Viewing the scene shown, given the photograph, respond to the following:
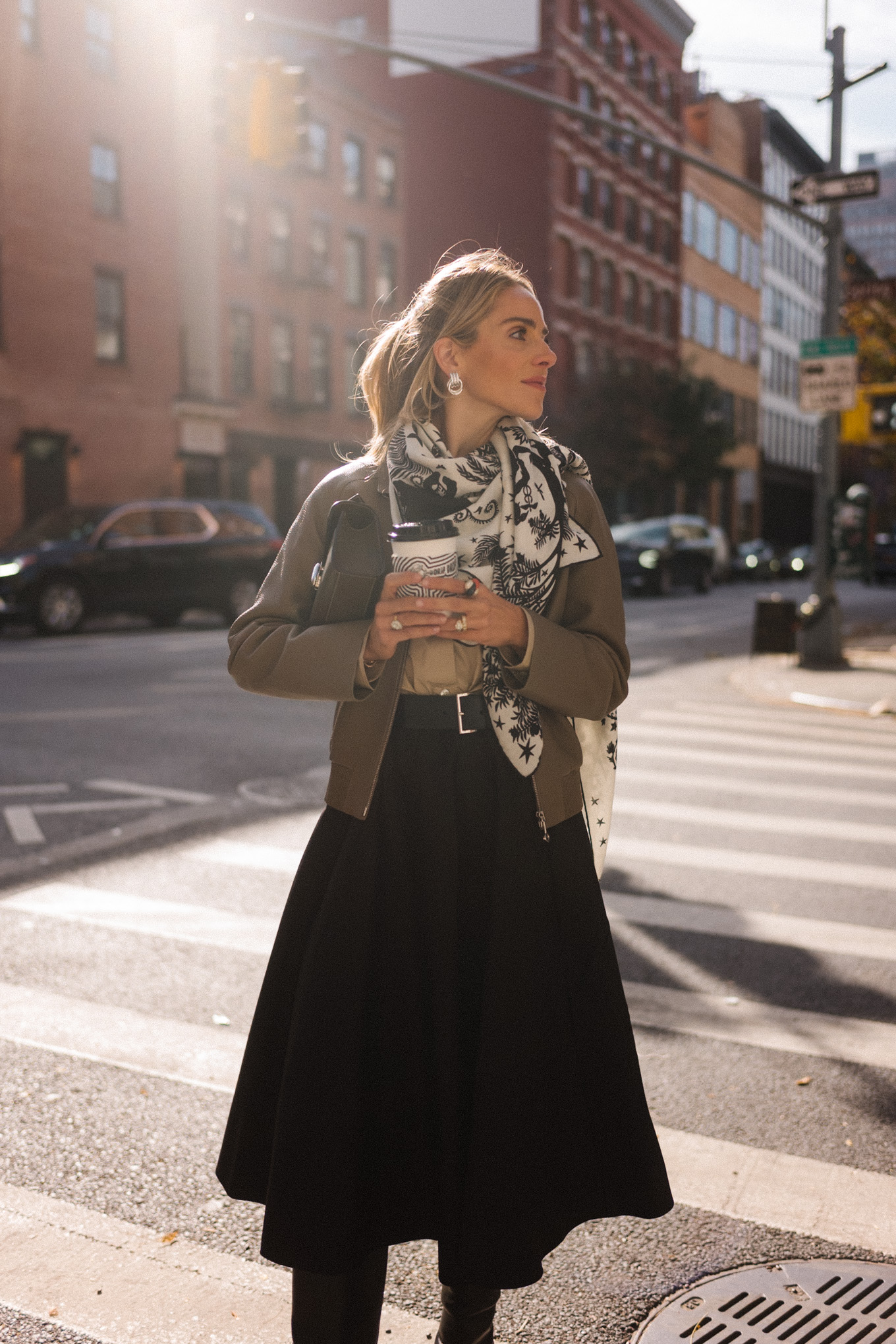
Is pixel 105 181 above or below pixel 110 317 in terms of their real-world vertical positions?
above

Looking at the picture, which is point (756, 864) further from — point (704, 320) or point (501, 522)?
point (704, 320)

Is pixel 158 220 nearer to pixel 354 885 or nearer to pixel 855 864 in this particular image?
pixel 855 864

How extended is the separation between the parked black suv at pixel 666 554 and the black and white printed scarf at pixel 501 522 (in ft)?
89.2

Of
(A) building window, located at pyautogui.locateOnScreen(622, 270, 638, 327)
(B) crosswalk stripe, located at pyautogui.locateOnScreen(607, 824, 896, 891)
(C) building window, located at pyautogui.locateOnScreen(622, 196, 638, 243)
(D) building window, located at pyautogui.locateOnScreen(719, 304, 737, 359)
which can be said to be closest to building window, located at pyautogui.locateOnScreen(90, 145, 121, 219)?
Answer: (B) crosswalk stripe, located at pyautogui.locateOnScreen(607, 824, 896, 891)

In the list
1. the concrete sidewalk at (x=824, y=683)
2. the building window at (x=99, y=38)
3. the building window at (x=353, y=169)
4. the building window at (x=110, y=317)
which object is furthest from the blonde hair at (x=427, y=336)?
the building window at (x=353, y=169)

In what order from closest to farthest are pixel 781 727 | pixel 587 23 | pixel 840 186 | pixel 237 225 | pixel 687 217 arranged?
pixel 781 727, pixel 840 186, pixel 237 225, pixel 587 23, pixel 687 217

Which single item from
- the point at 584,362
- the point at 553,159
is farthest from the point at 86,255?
the point at 584,362

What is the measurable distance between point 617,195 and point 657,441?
12337 millimetres

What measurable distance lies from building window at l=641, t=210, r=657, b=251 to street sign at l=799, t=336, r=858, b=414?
4054 cm

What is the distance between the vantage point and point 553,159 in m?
44.2

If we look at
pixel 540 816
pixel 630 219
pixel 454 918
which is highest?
pixel 630 219

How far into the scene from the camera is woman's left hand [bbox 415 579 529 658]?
2137 mm

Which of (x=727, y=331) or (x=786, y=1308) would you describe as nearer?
(x=786, y=1308)

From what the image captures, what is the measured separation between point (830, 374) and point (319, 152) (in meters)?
25.4
